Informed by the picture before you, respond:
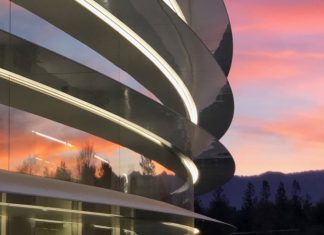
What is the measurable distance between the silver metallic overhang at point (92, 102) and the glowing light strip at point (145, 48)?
1.07 m

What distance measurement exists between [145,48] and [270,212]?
329ft

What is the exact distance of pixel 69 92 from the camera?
1661 centimetres

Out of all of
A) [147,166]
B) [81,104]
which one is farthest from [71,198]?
[147,166]

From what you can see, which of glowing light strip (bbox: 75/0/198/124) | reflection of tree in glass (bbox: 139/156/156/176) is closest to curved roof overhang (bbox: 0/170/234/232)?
reflection of tree in glass (bbox: 139/156/156/176)

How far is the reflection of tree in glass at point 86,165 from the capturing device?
16.4 m

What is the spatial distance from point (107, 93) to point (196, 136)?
9.78 meters

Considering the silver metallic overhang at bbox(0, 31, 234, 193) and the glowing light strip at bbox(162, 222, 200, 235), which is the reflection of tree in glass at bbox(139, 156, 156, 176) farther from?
the glowing light strip at bbox(162, 222, 200, 235)

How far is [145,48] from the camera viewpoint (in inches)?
853

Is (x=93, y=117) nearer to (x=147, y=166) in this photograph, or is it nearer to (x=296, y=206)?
(x=147, y=166)

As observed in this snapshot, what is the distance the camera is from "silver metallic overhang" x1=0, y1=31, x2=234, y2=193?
47.1 ft

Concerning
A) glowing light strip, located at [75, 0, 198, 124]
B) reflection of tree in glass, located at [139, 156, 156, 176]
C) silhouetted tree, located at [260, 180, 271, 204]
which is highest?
silhouetted tree, located at [260, 180, 271, 204]

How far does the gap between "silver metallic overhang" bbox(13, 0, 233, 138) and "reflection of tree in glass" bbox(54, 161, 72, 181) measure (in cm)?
236

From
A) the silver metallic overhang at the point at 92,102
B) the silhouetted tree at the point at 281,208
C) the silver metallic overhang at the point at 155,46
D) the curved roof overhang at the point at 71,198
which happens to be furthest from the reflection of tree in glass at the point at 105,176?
the silhouetted tree at the point at 281,208

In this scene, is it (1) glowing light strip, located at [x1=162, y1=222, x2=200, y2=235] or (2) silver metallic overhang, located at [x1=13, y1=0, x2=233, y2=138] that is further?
(1) glowing light strip, located at [x1=162, y1=222, x2=200, y2=235]
